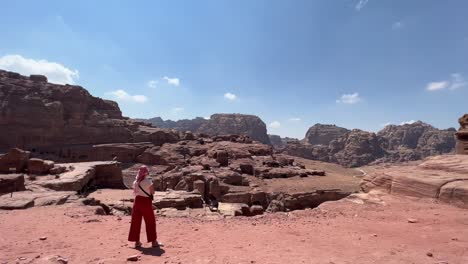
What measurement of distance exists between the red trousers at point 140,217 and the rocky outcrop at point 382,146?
88.8 m

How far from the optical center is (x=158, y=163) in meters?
55.4

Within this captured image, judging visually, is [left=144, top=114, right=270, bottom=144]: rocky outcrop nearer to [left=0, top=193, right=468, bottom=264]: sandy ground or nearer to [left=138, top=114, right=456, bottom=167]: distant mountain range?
[left=138, top=114, right=456, bottom=167]: distant mountain range

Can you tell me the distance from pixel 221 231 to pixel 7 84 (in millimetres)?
70460

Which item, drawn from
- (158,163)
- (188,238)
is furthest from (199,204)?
(158,163)

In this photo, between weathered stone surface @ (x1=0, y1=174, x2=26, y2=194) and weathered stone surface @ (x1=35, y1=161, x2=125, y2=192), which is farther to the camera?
weathered stone surface @ (x1=35, y1=161, x2=125, y2=192)

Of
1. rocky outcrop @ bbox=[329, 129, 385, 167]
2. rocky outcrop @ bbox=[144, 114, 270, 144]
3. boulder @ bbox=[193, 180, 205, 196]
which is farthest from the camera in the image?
rocky outcrop @ bbox=[144, 114, 270, 144]

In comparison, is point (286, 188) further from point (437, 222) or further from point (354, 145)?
point (354, 145)

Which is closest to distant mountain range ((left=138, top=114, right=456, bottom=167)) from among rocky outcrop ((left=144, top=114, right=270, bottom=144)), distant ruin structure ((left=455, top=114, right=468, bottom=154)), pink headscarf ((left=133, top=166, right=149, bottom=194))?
rocky outcrop ((left=144, top=114, right=270, bottom=144))

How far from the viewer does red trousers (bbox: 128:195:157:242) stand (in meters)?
6.17

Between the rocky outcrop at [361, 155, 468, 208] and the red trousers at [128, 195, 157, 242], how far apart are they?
693 centimetres

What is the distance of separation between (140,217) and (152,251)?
0.74 m

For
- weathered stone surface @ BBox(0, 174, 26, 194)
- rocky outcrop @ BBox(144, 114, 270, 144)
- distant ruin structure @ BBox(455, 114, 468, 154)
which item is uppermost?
rocky outcrop @ BBox(144, 114, 270, 144)

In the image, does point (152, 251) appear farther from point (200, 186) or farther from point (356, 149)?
point (356, 149)

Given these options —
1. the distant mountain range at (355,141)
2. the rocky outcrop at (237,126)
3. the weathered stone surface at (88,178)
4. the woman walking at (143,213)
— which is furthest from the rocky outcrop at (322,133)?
the woman walking at (143,213)
